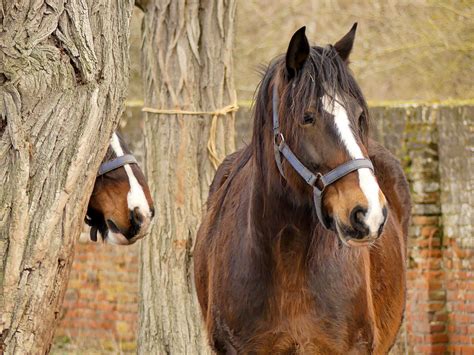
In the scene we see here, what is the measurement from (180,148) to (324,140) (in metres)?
2.69

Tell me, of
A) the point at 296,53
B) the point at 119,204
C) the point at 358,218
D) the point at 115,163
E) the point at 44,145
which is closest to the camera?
the point at 44,145

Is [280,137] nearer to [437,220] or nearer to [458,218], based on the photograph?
[458,218]

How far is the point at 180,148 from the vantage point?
636 centimetres

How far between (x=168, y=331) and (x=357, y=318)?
2376 millimetres

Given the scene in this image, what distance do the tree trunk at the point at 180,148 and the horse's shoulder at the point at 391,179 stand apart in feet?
4.44

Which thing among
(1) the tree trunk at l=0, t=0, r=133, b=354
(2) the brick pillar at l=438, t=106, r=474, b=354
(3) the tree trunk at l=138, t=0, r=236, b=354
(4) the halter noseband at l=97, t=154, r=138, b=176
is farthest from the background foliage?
(1) the tree trunk at l=0, t=0, r=133, b=354

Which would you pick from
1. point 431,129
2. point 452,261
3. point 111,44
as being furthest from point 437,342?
point 111,44

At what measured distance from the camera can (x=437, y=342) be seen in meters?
7.41

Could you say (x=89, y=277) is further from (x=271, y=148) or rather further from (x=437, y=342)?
(x=271, y=148)

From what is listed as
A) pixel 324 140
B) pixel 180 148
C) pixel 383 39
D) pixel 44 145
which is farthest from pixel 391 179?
pixel 383 39

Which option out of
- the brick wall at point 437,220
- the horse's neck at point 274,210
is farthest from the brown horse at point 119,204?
the brick wall at point 437,220

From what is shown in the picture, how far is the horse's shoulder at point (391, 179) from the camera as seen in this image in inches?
212

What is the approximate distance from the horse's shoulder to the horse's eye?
1528mm

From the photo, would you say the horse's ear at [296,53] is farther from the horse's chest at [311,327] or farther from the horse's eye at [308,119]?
the horse's chest at [311,327]
